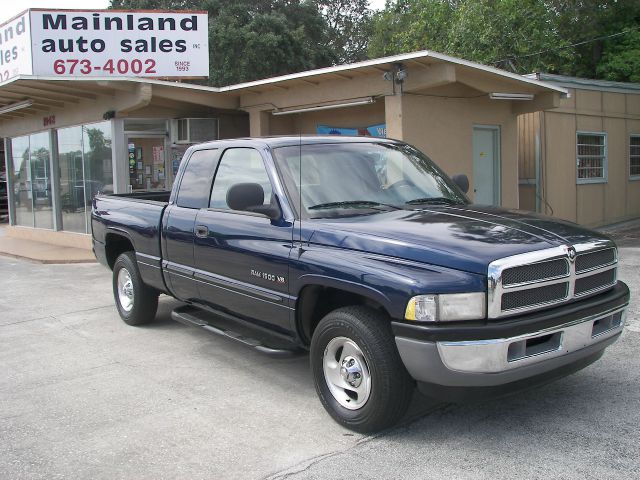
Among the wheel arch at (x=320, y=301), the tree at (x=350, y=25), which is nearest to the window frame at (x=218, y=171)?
the wheel arch at (x=320, y=301)

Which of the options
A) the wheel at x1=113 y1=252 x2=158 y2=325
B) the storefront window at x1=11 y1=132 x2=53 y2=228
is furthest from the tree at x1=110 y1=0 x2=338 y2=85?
the wheel at x1=113 y1=252 x2=158 y2=325

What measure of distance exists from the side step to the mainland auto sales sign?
27.6 feet

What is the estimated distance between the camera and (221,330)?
5586 mm

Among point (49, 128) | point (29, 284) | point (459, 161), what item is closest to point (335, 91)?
point (459, 161)

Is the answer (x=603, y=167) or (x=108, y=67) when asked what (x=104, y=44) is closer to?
(x=108, y=67)

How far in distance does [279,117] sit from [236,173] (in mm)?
8347

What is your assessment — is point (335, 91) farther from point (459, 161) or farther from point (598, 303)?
point (598, 303)

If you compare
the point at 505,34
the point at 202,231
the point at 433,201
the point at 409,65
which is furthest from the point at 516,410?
the point at 505,34

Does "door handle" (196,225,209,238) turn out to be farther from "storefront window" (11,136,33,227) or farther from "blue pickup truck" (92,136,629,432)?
"storefront window" (11,136,33,227)

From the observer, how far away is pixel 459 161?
39.1 ft

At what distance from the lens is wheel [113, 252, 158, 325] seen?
700 centimetres

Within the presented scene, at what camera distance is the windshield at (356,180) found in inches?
190

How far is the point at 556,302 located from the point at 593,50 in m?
23.3

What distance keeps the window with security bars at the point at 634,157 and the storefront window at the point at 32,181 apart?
1463 centimetres
